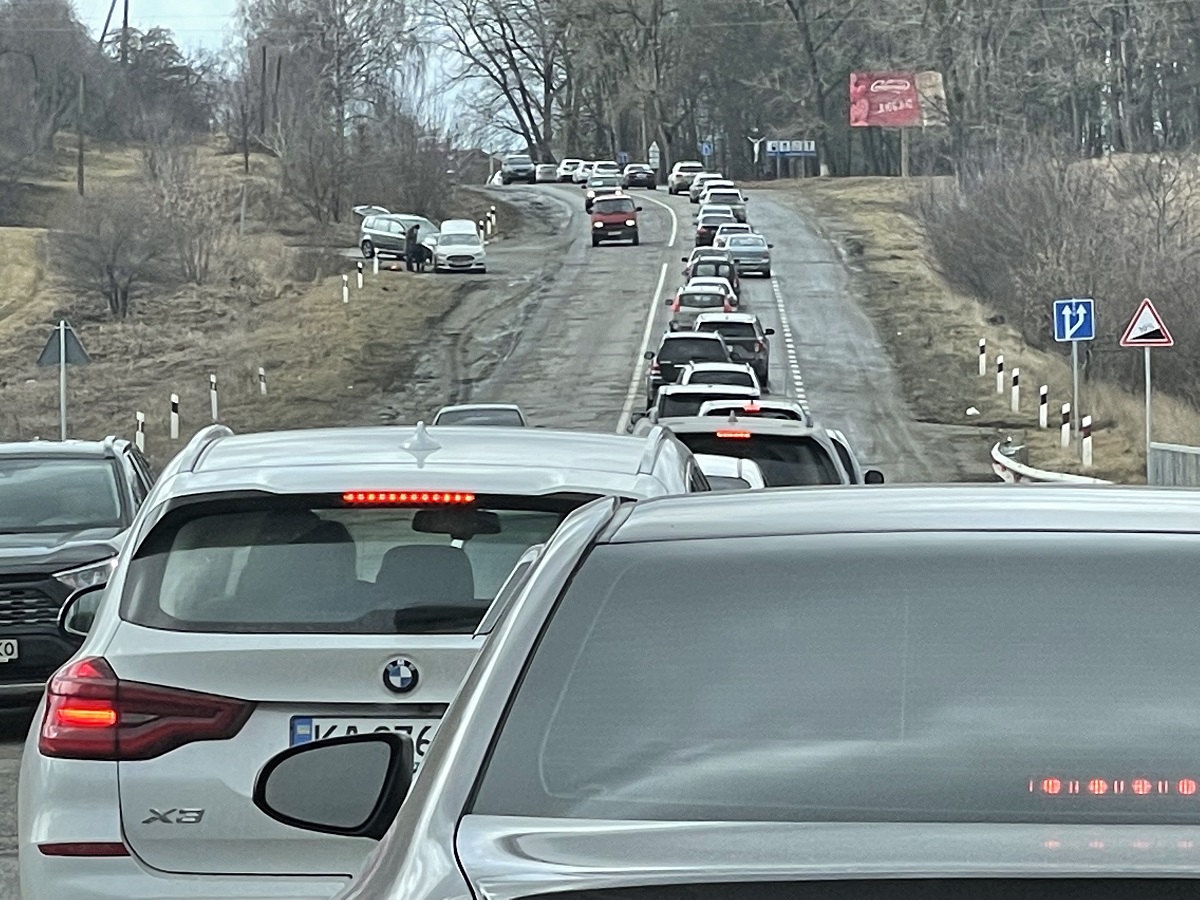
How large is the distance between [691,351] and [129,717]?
3717cm

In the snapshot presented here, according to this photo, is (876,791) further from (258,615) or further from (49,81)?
(49,81)

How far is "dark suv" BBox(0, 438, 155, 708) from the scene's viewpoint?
463 inches

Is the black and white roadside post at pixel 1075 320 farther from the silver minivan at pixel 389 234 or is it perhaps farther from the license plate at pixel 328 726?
the silver minivan at pixel 389 234

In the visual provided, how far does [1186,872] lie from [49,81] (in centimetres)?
10826

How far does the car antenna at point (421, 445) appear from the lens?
5254 mm

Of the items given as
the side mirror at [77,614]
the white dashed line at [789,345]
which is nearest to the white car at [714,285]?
the white dashed line at [789,345]

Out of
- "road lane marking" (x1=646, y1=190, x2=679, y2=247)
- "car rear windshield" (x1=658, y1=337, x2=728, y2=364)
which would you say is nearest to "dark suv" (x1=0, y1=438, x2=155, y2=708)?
"car rear windshield" (x1=658, y1=337, x2=728, y2=364)

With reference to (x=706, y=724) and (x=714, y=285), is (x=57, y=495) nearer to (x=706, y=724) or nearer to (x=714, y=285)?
(x=706, y=724)

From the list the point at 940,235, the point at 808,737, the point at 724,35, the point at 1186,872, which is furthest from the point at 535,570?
the point at 724,35

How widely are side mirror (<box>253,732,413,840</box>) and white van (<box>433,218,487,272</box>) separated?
62476mm

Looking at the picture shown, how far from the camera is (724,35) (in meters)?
122

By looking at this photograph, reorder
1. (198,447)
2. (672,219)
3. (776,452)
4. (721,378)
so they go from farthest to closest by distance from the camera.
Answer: (672,219) → (721,378) → (776,452) → (198,447)

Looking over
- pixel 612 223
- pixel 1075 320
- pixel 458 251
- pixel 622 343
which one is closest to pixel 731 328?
pixel 622 343

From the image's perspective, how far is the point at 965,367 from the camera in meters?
49.2
